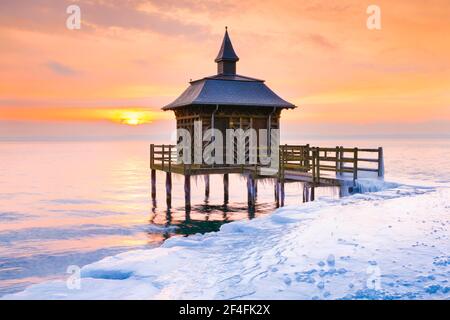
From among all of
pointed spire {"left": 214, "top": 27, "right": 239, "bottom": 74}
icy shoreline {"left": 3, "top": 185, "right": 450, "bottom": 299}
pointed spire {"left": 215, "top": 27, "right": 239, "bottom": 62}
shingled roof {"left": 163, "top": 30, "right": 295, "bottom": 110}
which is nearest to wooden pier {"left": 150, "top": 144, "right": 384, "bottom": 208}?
shingled roof {"left": 163, "top": 30, "right": 295, "bottom": 110}

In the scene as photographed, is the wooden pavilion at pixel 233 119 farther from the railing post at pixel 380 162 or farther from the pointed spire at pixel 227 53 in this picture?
the railing post at pixel 380 162

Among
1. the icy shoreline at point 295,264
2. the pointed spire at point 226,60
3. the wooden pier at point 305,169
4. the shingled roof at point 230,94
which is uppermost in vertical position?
the pointed spire at point 226,60

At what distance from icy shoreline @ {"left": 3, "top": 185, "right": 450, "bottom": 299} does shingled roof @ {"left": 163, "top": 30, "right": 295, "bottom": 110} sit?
14.0m

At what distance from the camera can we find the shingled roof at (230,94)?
26219mm

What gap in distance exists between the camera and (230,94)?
27.4m

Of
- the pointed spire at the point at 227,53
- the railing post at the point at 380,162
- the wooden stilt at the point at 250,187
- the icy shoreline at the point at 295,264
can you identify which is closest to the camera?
the icy shoreline at the point at 295,264

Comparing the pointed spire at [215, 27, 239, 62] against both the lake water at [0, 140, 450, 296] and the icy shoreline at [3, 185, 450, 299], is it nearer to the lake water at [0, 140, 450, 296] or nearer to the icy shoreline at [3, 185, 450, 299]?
the lake water at [0, 140, 450, 296]

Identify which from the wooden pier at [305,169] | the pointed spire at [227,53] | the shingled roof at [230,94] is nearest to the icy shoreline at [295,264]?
the wooden pier at [305,169]

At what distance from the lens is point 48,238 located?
21.5 m

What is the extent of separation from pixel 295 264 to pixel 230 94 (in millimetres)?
19728

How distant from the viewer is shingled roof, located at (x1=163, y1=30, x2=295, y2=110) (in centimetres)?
2622

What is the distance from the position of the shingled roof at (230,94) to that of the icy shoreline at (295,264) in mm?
14041

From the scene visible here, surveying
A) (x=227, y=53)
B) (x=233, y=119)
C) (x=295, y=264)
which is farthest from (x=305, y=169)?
(x=295, y=264)
